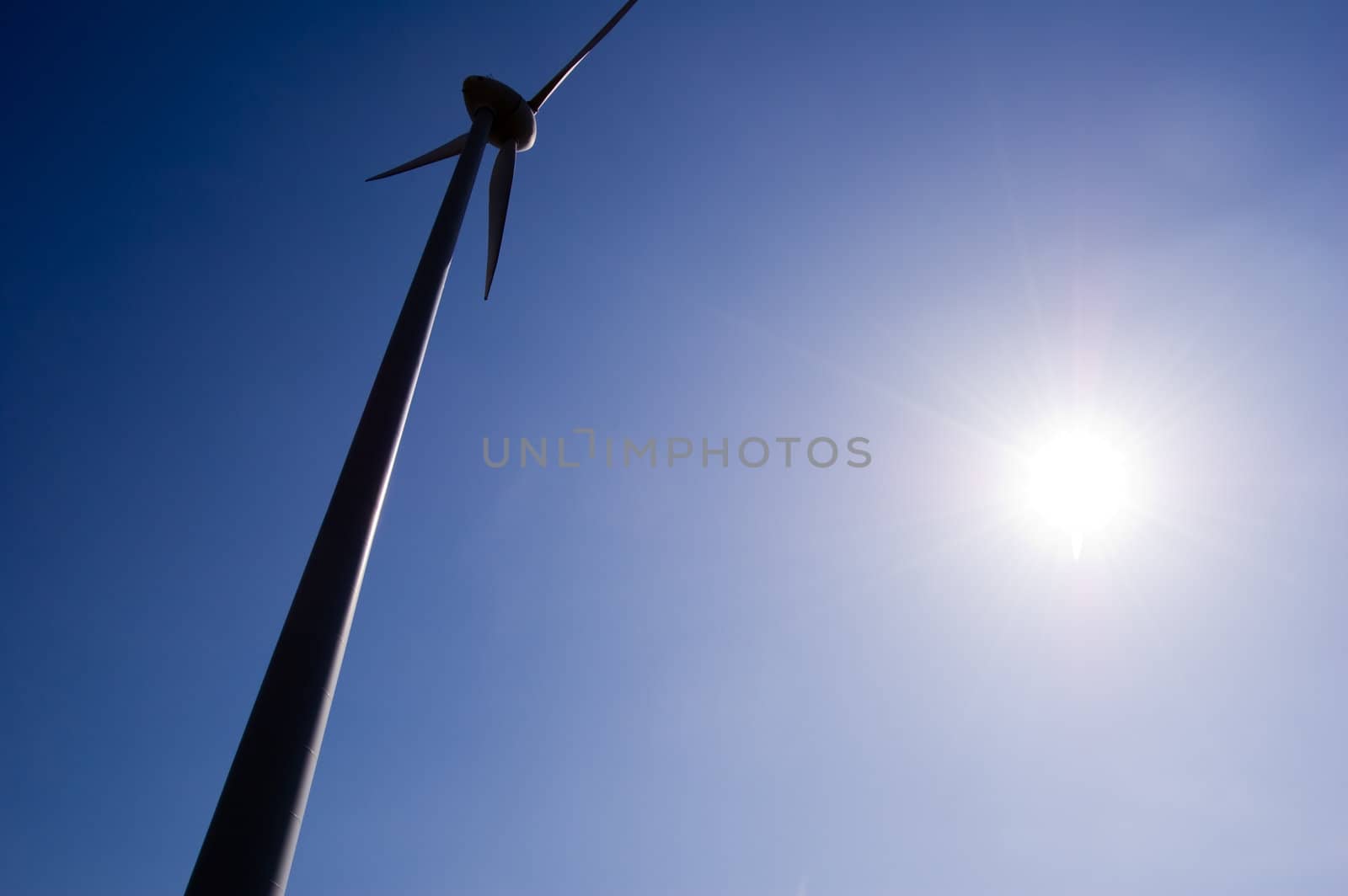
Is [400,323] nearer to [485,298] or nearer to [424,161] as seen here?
[485,298]

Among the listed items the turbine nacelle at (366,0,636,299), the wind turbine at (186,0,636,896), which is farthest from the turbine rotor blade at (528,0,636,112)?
the wind turbine at (186,0,636,896)

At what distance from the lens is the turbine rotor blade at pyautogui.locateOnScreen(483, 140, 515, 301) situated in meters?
20.2

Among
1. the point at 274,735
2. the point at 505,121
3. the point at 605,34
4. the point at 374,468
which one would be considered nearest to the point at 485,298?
the point at 505,121

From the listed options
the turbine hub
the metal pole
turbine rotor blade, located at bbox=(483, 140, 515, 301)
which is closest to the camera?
the metal pole

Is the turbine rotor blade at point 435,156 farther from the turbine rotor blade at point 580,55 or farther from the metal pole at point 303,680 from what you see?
the metal pole at point 303,680

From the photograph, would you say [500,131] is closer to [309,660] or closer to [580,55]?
[580,55]

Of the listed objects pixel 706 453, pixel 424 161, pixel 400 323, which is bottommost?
pixel 400 323

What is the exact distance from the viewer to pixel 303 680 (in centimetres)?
697

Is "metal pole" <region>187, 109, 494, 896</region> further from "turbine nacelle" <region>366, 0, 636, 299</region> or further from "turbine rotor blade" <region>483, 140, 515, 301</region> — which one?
"turbine rotor blade" <region>483, 140, 515, 301</region>

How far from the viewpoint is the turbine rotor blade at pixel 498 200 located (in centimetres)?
2022

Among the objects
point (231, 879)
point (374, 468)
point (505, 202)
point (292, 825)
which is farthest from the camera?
point (505, 202)

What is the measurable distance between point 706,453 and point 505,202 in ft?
34.2

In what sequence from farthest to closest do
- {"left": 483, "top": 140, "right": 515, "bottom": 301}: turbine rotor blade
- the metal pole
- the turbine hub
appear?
{"left": 483, "top": 140, "right": 515, "bottom": 301}: turbine rotor blade, the turbine hub, the metal pole

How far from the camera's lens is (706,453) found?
26.1 m
